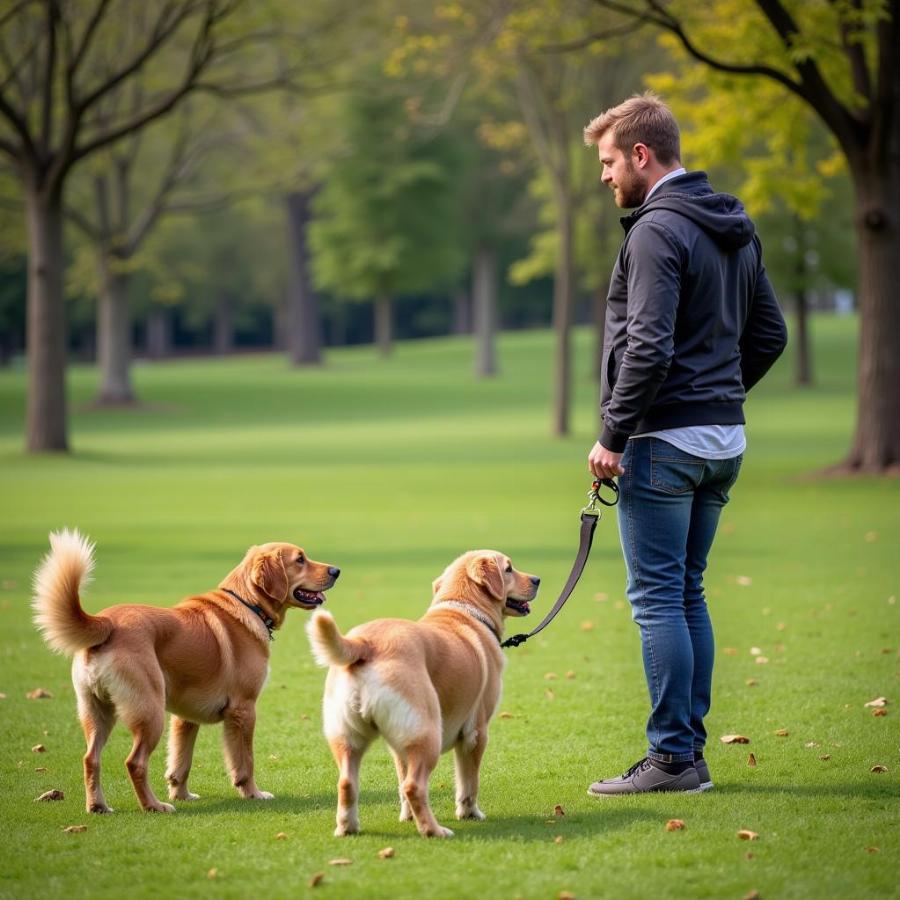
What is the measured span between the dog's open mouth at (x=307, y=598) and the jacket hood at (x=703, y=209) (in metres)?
2.18

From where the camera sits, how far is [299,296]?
62.9m

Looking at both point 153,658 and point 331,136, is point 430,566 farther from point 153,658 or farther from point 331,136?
point 331,136

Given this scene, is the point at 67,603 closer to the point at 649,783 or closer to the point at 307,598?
the point at 307,598

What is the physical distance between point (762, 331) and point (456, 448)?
80.3 ft

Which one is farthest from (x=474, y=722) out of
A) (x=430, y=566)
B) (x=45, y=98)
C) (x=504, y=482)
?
(x=45, y=98)

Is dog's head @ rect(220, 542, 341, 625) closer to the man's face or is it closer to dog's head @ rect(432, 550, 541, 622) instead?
dog's head @ rect(432, 550, 541, 622)

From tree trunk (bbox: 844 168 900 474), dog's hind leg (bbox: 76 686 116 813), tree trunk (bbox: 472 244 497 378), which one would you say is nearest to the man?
dog's hind leg (bbox: 76 686 116 813)

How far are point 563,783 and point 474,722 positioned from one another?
0.82 meters

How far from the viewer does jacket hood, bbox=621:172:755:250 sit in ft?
18.6

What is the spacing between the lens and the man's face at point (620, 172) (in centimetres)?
576

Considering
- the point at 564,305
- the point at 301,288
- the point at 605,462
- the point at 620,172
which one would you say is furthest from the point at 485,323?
the point at 605,462

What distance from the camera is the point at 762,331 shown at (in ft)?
20.1

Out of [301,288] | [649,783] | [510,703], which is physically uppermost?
[301,288]

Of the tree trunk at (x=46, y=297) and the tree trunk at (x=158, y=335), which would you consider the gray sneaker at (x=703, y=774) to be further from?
the tree trunk at (x=158, y=335)
